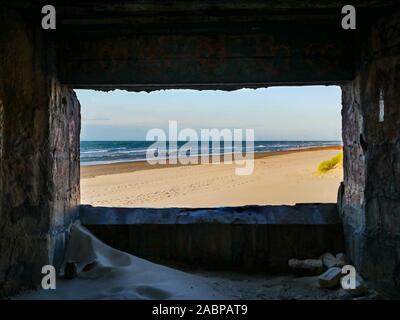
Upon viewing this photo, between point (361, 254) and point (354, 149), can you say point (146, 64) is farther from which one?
point (361, 254)

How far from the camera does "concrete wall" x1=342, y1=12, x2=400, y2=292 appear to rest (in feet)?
10.2

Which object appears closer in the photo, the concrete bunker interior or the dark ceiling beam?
the concrete bunker interior

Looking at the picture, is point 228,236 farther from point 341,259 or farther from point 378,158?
point 378,158

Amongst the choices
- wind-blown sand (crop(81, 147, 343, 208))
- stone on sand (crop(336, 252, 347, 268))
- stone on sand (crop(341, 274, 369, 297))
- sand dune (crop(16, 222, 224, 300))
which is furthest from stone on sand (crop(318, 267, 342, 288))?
wind-blown sand (crop(81, 147, 343, 208))

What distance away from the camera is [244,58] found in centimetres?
359

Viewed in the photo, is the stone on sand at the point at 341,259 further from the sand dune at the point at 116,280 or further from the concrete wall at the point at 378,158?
the sand dune at the point at 116,280

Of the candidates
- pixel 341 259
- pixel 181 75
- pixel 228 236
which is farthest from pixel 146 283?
pixel 341 259

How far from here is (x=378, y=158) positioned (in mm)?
3277

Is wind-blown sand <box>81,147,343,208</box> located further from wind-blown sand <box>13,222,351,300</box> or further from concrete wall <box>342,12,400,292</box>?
concrete wall <box>342,12,400,292</box>

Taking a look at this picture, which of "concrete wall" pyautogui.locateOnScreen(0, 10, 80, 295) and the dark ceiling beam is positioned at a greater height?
the dark ceiling beam

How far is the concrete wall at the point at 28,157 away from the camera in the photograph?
300 cm

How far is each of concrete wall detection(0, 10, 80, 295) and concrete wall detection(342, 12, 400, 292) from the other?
2638 mm

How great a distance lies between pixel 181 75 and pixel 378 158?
1.82 metres

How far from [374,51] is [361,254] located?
5.56 ft
